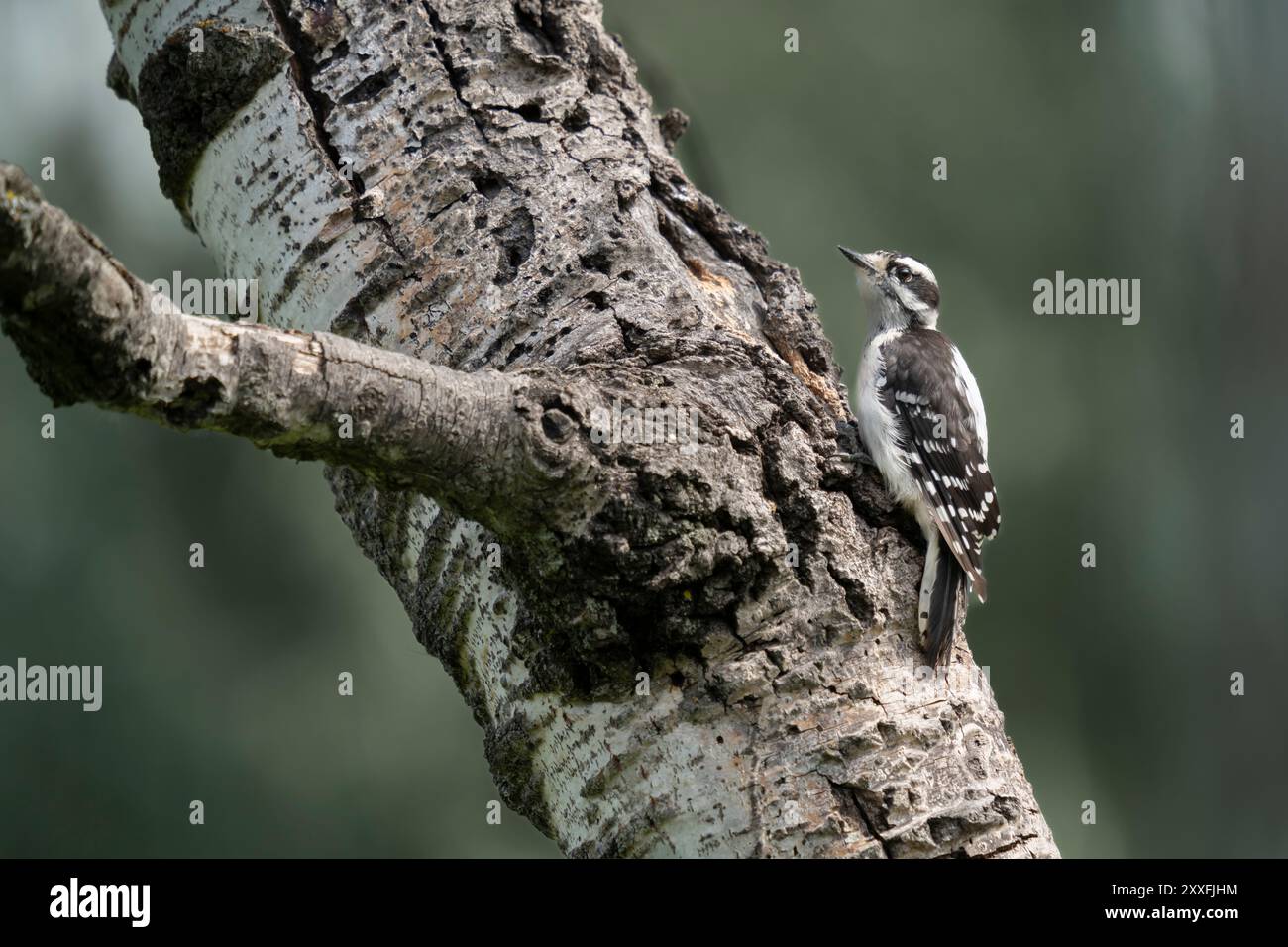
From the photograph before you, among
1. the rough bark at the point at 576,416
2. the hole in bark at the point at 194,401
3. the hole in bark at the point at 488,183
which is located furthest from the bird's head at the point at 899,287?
the hole in bark at the point at 194,401

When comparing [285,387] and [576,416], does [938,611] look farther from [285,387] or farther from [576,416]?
[285,387]

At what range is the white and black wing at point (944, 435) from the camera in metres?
3.06

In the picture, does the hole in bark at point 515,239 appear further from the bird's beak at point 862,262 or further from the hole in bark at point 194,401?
the bird's beak at point 862,262

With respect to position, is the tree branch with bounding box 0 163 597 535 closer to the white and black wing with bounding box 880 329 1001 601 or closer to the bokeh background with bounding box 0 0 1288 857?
the white and black wing with bounding box 880 329 1001 601

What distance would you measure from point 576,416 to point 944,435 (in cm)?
199

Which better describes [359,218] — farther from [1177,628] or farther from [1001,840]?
[1177,628]

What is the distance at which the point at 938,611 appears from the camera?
2.22 m

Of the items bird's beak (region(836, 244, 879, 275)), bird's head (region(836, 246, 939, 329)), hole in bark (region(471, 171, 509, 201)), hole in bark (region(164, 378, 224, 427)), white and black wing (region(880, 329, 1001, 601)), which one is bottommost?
hole in bark (region(164, 378, 224, 427))

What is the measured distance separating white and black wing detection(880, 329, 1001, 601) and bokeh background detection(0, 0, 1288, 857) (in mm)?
2087

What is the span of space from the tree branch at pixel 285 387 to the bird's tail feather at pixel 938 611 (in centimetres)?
69

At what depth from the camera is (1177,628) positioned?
6.33m

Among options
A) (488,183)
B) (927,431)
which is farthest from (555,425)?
(927,431)

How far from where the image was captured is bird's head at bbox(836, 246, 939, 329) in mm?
4676

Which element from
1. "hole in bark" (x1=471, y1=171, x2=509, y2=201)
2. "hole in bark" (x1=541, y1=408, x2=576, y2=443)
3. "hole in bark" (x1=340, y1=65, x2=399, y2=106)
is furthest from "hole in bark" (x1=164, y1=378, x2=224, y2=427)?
"hole in bark" (x1=340, y1=65, x2=399, y2=106)
